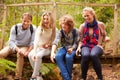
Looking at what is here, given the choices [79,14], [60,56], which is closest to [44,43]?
[60,56]

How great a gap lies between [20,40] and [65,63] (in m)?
1.36

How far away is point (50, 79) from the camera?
25.1 ft

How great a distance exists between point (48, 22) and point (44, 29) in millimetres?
222

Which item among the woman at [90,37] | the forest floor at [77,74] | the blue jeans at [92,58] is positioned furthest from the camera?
the forest floor at [77,74]

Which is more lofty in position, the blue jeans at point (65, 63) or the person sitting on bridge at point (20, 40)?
the person sitting on bridge at point (20, 40)

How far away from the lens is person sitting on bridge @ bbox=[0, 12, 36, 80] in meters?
6.68

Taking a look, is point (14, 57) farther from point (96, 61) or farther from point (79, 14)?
point (79, 14)

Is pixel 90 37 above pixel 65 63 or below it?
above

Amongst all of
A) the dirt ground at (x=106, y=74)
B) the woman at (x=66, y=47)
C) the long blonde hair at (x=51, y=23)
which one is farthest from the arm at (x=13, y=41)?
the dirt ground at (x=106, y=74)

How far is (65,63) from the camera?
242 inches

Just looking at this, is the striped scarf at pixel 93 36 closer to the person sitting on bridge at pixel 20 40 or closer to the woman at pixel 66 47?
the woman at pixel 66 47

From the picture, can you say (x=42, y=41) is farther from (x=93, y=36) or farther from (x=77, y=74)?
(x=77, y=74)

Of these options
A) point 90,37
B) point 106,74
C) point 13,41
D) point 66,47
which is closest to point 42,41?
point 66,47

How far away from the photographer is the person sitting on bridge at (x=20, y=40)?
6676 millimetres
